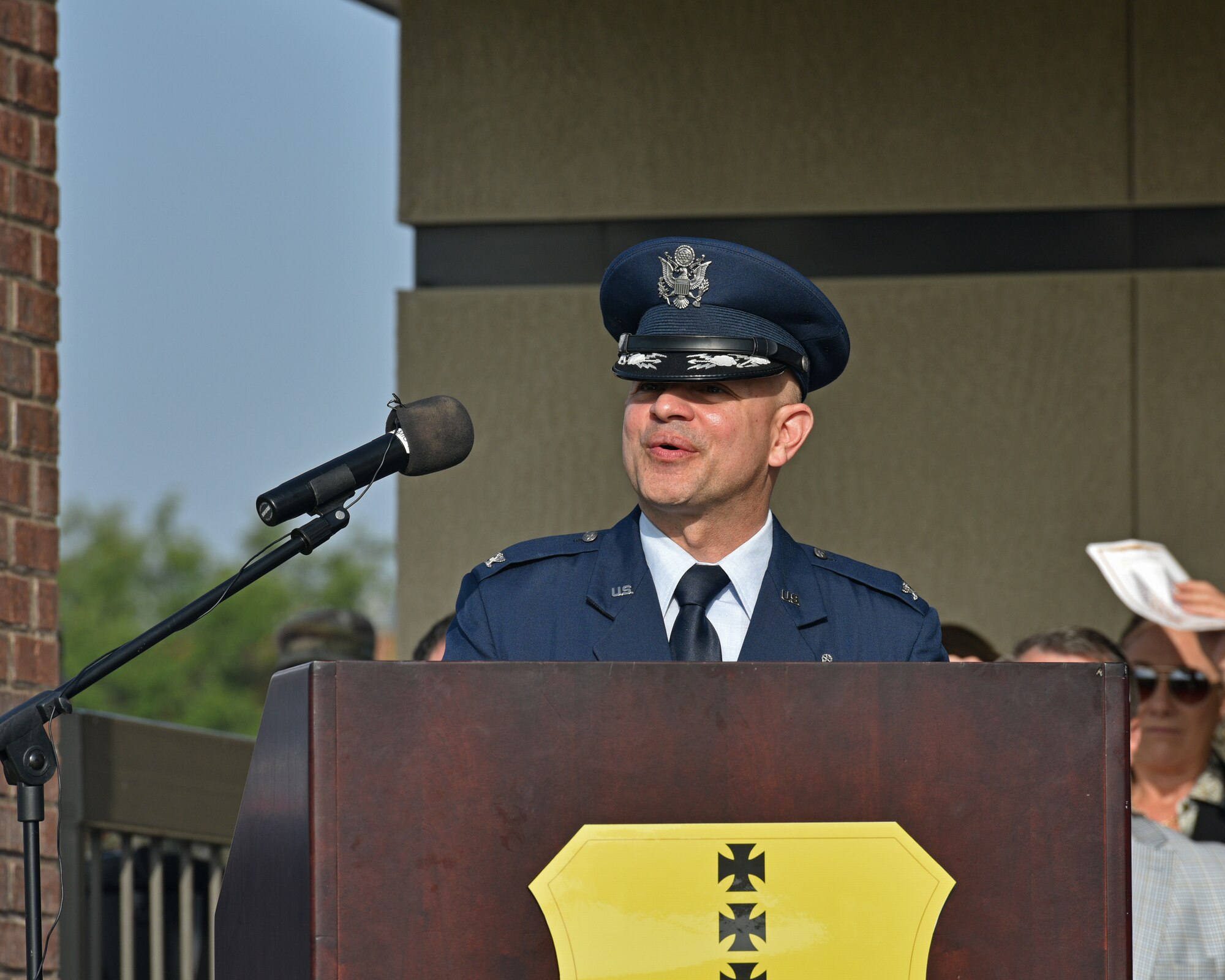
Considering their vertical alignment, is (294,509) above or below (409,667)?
above

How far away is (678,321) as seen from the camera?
2.13 metres

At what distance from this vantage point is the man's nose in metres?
2.02

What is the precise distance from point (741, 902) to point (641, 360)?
2.85 feet

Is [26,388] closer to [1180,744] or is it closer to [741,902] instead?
[741,902]

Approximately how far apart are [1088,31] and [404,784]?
418cm

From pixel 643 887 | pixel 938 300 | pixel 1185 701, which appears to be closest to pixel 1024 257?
pixel 938 300

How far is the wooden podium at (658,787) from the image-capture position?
131cm

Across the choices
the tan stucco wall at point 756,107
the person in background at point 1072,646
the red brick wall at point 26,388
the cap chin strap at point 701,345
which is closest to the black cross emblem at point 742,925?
the cap chin strap at point 701,345

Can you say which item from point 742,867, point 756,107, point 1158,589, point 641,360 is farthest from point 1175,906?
point 756,107

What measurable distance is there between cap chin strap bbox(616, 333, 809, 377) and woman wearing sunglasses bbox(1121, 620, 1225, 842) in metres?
1.91

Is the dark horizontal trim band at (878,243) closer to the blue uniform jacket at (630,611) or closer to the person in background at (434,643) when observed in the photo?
the person in background at (434,643)

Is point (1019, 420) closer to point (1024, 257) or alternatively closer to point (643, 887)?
point (1024, 257)

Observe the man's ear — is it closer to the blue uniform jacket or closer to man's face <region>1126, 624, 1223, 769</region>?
the blue uniform jacket

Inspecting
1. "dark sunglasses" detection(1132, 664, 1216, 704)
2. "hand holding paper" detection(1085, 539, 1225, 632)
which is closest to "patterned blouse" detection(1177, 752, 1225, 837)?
"dark sunglasses" detection(1132, 664, 1216, 704)
